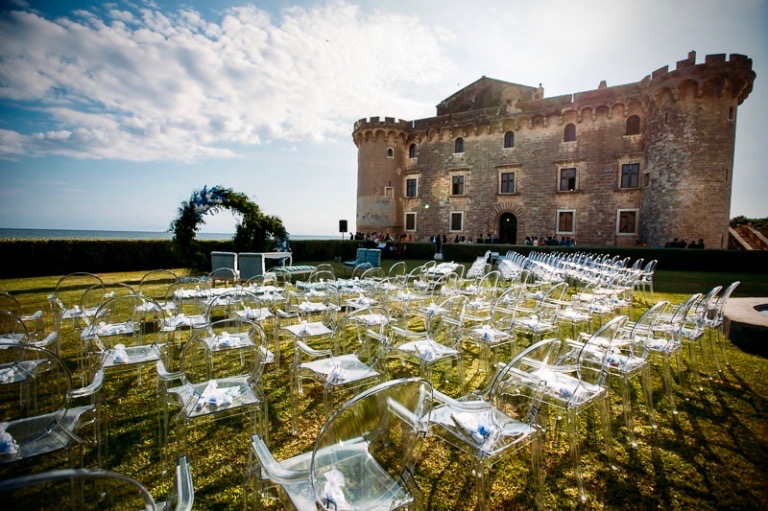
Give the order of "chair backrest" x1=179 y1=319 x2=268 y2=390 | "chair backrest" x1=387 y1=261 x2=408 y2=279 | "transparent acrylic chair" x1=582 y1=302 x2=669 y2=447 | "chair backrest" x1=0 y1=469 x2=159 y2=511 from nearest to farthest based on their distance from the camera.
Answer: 1. "chair backrest" x1=0 y1=469 x2=159 y2=511
2. "chair backrest" x1=179 y1=319 x2=268 y2=390
3. "transparent acrylic chair" x1=582 y1=302 x2=669 y2=447
4. "chair backrest" x1=387 y1=261 x2=408 y2=279

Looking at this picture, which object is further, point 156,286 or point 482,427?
point 156,286

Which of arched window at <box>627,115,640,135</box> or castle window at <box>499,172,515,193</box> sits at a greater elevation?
arched window at <box>627,115,640,135</box>

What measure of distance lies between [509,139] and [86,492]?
81.8 ft

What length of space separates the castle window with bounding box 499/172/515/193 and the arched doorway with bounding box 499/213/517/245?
168 cm

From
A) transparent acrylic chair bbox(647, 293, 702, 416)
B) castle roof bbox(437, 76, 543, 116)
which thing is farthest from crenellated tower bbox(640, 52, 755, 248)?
transparent acrylic chair bbox(647, 293, 702, 416)

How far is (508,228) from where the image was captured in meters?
24.1

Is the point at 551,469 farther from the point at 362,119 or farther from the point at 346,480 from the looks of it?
the point at 362,119

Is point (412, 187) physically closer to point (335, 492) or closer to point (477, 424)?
point (477, 424)

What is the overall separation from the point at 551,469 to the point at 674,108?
20.9 meters

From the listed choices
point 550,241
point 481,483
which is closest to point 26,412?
point 481,483

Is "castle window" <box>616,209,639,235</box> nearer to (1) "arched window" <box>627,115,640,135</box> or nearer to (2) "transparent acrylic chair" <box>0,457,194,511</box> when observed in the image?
(1) "arched window" <box>627,115,640,135</box>

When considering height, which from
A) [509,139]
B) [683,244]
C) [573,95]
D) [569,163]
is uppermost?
[573,95]

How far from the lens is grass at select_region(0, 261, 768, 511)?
2426 millimetres

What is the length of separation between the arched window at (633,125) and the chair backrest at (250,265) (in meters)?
→ 20.8
